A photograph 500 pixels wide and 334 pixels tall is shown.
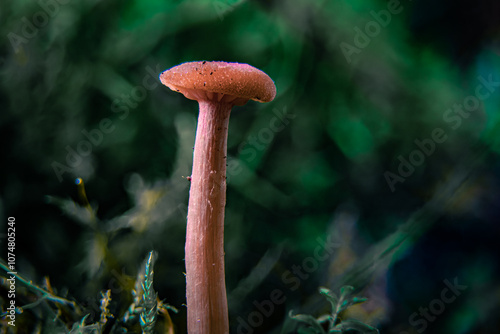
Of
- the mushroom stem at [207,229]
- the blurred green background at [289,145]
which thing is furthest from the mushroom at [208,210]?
the blurred green background at [289,145]

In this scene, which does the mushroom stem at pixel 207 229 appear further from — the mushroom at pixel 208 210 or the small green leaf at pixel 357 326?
the small green leaf at pixel 357 326

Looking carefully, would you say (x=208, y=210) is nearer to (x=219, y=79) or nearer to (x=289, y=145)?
(x=219, y=79)

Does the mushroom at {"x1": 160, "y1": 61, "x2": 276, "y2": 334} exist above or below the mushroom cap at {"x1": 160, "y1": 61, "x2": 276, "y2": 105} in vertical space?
below

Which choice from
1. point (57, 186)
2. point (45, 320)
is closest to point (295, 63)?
point (57, 186)

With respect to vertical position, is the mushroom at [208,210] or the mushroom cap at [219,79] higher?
the mushroom cap at [219,79]

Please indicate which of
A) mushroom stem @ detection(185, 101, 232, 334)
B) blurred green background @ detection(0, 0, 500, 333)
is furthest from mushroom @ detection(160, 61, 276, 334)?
blurred green background @ detection(0, 0, 500, 333)

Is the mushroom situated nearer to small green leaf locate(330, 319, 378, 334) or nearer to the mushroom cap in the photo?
the mushroom cap
